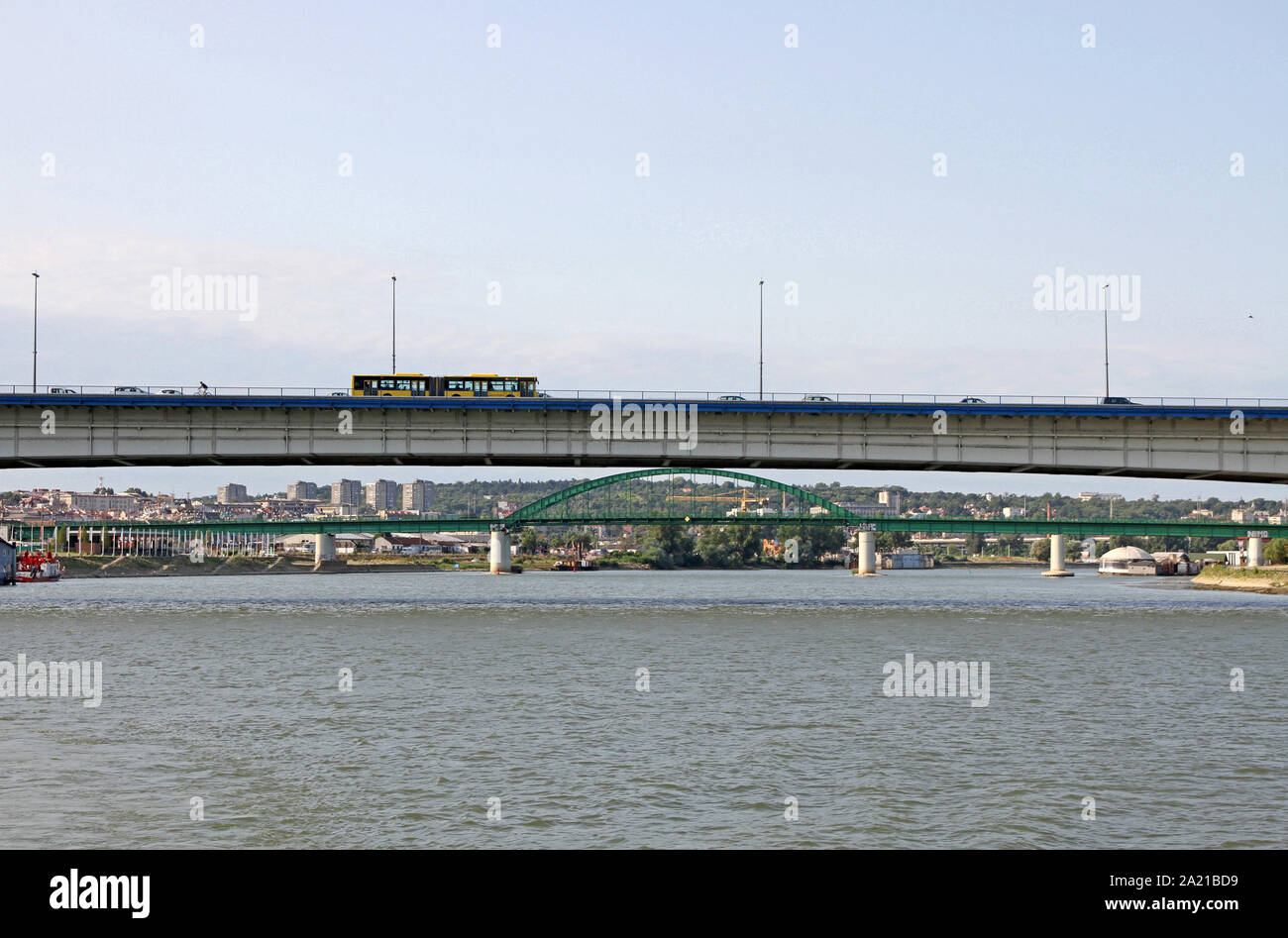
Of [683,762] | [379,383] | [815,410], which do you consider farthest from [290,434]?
[683,762]

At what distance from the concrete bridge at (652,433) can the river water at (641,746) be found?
68.5 feet

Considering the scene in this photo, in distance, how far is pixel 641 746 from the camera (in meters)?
25.3

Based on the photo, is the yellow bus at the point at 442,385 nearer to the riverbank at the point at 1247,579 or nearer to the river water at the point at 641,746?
the river water at the point at 641,746

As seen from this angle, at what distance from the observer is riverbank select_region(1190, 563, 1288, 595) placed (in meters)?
119

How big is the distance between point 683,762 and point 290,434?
53717 mm

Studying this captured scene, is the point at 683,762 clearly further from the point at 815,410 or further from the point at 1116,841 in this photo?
the point at 815,410

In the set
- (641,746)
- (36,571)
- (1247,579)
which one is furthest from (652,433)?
(36,571)

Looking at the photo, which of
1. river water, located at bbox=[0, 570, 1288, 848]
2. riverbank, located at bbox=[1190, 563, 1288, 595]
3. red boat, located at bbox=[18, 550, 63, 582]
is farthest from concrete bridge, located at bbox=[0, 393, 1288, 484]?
red boat, located at bbox=[18, 550, 63, 582]

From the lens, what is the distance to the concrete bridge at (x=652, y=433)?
7006 centimetres

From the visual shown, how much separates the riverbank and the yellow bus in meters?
82.7

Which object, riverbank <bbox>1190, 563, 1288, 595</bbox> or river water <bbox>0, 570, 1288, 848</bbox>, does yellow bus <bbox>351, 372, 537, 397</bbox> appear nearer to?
river water <bbox>0, 570, 1288, 848</bbox>

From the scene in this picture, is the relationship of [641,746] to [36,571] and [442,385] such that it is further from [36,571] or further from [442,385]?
[36,571]

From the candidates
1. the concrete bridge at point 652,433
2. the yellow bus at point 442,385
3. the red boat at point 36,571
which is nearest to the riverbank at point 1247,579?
the concrete bridge at point 652,433
